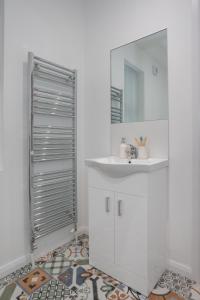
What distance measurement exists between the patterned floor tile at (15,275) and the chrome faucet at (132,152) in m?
1.23

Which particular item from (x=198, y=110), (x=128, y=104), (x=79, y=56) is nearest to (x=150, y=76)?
(x=128, y=104)

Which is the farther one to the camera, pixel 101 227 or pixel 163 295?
pixel 101 227

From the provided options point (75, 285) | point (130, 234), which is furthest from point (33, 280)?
point (130, 234)

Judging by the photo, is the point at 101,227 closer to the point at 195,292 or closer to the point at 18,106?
the point at 195,292

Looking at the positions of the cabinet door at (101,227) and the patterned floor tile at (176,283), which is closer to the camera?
the patterned floor tile at (176,283)

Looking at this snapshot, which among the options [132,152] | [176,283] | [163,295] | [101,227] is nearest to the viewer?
[163,295]

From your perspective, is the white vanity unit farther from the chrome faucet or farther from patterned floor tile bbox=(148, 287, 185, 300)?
the chrome faucet

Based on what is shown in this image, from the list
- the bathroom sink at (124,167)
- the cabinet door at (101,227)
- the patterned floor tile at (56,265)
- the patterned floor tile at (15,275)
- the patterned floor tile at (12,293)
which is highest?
the bathroom sink at (124,167)

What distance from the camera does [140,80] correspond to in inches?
71.6

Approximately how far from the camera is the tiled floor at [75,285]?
53.3 inches

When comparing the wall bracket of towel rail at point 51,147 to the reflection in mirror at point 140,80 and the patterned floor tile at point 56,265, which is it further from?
the reflection in mirror at point 140,80

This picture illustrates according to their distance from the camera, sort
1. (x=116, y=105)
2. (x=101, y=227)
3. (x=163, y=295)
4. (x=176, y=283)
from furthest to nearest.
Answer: (x=116, y=105) → (x=101, y=227) → (x=176, y=283) → (x=163, y=295)

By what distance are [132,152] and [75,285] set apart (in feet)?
3.61

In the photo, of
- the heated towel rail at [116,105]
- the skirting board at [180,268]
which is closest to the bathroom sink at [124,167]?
the heated towel rail at [116,105]
